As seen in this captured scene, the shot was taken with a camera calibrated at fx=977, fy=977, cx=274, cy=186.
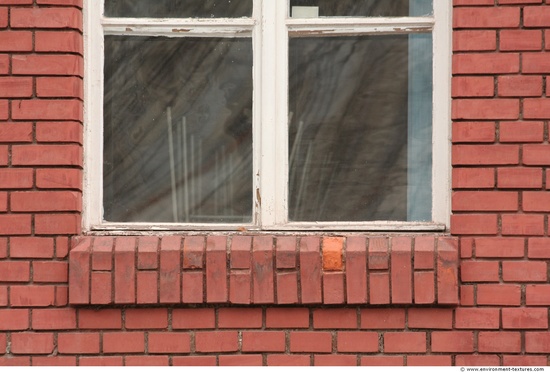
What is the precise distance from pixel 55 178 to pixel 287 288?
1020 millimetres

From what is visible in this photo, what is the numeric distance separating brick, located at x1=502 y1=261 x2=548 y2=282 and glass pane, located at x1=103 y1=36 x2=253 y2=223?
1.06 metres

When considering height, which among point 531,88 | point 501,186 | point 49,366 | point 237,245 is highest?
point 531,88

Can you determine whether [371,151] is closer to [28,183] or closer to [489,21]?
[489,21]

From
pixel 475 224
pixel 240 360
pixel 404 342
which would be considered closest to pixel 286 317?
pixel 240 360

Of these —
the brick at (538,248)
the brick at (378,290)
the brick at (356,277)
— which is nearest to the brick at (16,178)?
the brick at (356,277)

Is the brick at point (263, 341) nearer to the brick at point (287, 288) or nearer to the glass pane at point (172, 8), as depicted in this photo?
the brick at point (287, 288)

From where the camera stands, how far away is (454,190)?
12.6ft

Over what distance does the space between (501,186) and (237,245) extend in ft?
3.48

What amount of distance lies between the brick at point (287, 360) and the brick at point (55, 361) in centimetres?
78

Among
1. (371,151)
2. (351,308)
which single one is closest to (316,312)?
(351,308)

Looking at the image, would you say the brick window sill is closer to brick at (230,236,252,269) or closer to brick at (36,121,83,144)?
brick at (230,236,252,269)

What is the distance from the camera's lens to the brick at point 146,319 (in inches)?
152

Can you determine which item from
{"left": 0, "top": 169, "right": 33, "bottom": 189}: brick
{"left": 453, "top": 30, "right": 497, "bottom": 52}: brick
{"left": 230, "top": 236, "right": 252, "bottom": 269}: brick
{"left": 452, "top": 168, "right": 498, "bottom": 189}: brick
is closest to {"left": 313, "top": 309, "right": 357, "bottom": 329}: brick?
{"left": 230, "top": 236, "right": 252, "bottom": 269}: brick

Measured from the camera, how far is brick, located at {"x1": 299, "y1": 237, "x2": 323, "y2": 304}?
381 cm
